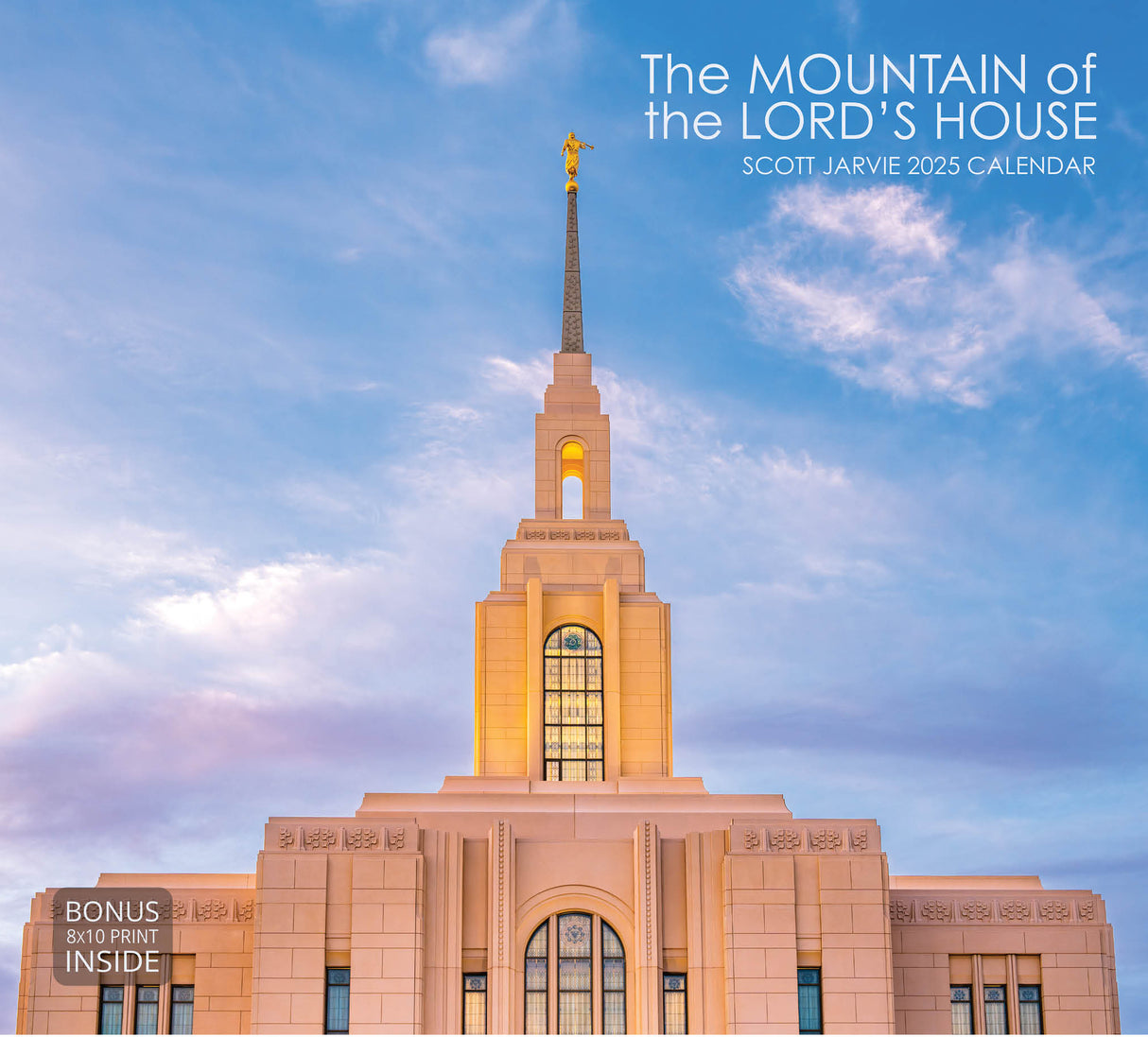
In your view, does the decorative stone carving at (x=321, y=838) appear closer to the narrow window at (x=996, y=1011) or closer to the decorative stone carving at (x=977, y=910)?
the decorative stone carving at (x=977, y=910)

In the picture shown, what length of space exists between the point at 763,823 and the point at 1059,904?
7872 mm

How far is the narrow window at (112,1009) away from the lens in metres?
37.3

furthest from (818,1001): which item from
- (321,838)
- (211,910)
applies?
(211,910)

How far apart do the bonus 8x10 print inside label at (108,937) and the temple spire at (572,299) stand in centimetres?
2129

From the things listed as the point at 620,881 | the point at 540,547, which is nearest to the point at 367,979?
the point at 620,881

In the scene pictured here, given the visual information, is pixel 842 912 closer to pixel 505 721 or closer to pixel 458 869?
pixel 458 869

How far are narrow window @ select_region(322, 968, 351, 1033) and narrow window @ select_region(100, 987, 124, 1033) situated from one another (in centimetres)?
559

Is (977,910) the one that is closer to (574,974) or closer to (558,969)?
(574,974)

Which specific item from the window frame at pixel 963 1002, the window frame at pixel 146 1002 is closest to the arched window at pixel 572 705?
the window frame at pixel 963 1002

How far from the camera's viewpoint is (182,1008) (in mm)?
37656

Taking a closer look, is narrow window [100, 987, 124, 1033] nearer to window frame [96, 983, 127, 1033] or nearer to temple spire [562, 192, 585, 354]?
window frame [96, 983, 127, 1033]

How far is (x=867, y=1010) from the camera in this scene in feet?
116

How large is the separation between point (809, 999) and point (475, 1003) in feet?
25.1

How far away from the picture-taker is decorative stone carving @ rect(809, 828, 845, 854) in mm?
36531
